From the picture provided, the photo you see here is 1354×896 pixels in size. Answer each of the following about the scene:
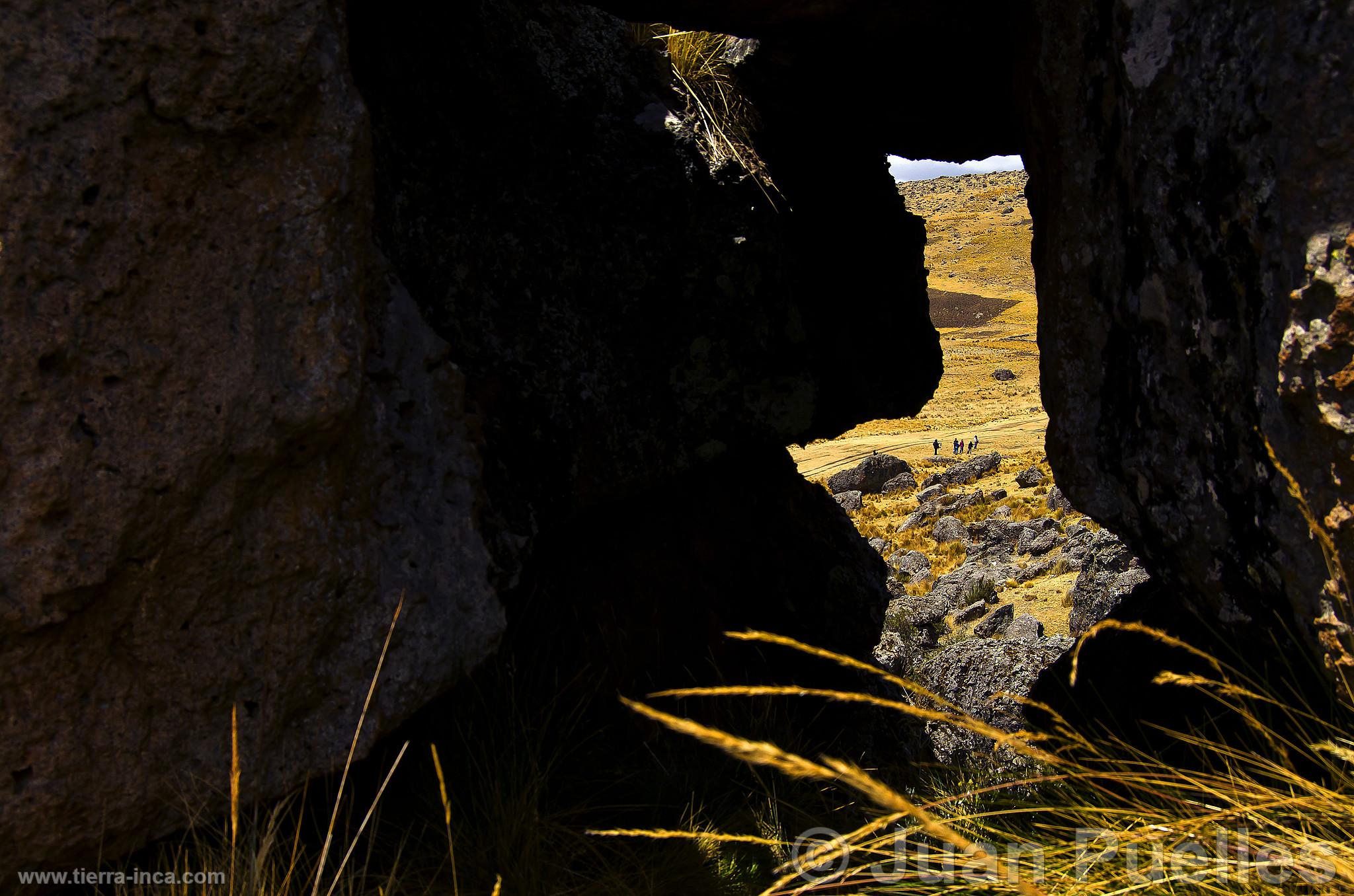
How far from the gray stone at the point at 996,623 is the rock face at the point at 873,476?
10.8m

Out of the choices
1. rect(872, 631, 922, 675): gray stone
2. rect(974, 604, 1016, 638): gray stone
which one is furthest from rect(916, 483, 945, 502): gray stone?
rect(872, 631, 922, 675): gray stone

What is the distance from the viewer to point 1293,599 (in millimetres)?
2316

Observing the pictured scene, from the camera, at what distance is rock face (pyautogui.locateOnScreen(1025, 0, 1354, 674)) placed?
211 centimetres

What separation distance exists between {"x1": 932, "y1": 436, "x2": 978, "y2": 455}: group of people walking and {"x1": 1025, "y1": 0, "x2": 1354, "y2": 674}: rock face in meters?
20.8

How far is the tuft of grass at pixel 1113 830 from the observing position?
4.53 ft

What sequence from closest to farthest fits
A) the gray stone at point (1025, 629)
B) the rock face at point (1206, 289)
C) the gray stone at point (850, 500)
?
the rock face at point (1206, 289), the gray stone at point (1025, 629), the gray stone at point (850, 500)

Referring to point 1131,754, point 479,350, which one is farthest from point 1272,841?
point 479,350

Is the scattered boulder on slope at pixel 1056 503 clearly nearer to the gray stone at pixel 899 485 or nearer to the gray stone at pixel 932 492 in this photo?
the gray stone at pixel 932 492

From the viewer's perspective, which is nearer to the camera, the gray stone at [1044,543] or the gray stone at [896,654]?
the gray stone at [896,654]

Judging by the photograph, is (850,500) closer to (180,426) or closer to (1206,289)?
(1206,289)

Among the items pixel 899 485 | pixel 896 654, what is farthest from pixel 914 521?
pixel 896 654

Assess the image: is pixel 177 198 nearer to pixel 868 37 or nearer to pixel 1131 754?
pixel 868 37

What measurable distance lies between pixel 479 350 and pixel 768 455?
1.93 meters

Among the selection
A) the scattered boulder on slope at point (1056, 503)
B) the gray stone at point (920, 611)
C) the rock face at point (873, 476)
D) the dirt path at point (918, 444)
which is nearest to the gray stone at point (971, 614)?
the gray stone at point (920, 611)
